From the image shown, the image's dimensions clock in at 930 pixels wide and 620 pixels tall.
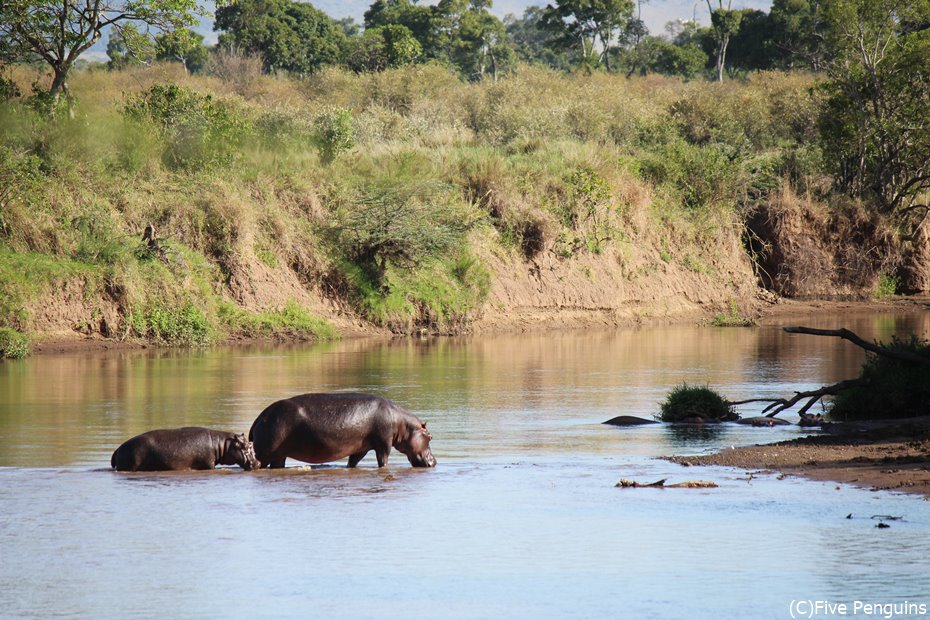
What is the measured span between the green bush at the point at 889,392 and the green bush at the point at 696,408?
1.38m

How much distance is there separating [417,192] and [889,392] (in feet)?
63.7

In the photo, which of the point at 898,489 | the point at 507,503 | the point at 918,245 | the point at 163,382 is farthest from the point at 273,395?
the point at 918,245

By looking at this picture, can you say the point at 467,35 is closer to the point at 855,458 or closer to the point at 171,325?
the point at 171,325

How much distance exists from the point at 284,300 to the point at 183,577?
924 inches

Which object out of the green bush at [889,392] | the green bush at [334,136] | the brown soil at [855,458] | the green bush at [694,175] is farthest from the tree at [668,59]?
the brown soil at [855,458]

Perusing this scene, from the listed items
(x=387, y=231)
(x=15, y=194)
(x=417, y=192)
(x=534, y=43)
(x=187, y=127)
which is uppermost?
(x=534, y=43)

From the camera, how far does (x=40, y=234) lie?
28.7 m

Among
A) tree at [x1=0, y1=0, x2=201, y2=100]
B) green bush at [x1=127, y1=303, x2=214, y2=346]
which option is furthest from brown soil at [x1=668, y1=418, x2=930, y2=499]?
tree at [x1=0, y1=0, x2=201, y2=100]

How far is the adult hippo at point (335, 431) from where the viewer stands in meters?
12.3

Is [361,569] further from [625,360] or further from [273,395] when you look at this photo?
[625,360]

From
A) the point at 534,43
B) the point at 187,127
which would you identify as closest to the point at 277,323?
the point at 187,127

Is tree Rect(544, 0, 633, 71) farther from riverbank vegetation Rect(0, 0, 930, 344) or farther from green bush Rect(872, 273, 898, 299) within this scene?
green bush Rect(872, 273, 898, 299)

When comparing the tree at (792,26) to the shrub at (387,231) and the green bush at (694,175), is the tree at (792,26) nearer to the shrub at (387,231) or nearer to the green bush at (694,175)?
the green bush at (694,175)

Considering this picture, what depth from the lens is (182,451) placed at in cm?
1248
